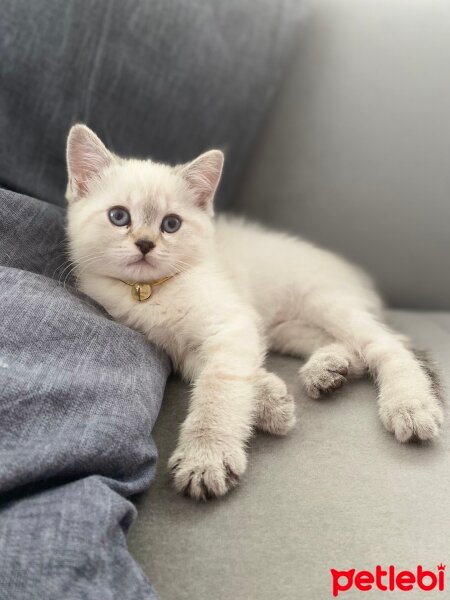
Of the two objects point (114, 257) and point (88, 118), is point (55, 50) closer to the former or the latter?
point (88, 118)

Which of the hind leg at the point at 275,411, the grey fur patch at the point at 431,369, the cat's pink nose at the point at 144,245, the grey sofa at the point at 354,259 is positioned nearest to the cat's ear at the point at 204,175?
the cat's pink nose at the point at 144,245

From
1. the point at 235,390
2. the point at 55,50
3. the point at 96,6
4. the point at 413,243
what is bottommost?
the point at 235,390

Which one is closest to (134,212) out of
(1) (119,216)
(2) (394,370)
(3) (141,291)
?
(1) (119,216)

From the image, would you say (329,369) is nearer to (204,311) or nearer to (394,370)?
(394,370)

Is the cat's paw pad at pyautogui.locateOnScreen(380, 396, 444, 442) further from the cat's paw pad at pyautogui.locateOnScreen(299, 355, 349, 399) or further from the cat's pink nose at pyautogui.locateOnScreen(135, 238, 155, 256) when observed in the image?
the cat's pink nose at pyautogui.locateOnScreen(135, 238, 155, 256)

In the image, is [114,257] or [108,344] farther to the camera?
[114,257]

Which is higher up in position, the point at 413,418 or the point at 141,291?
the point at 413,418

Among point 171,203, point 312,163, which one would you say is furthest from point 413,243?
point 171,203
